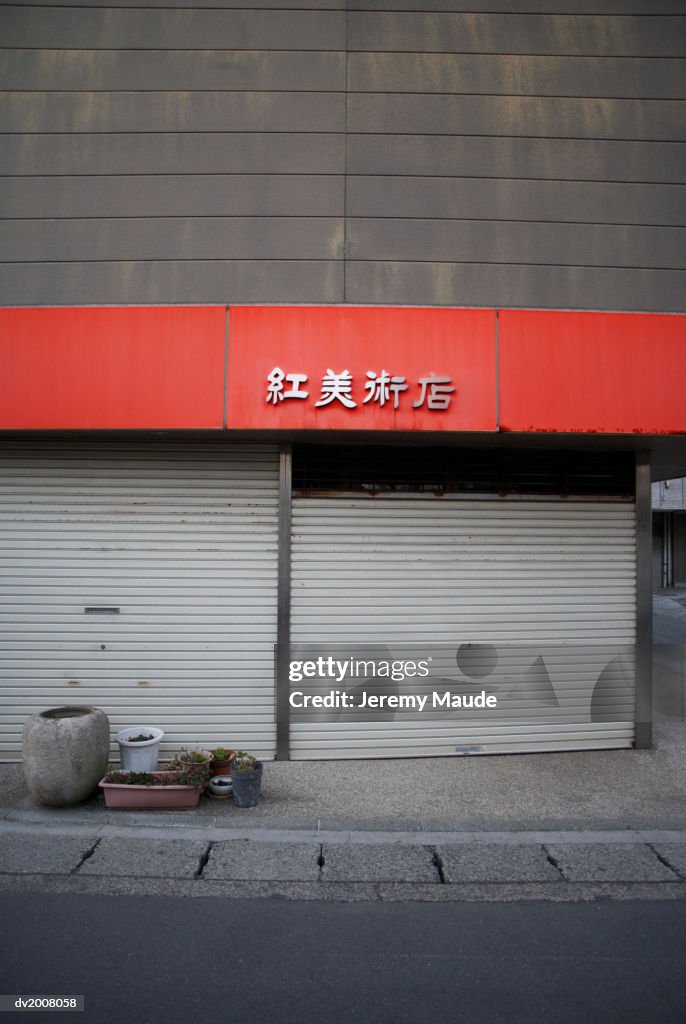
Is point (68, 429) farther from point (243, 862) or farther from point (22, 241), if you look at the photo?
point (243, 862)

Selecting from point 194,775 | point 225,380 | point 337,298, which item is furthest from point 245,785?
point 337,298

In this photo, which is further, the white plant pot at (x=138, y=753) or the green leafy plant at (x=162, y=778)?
the white plant pot at (x=138, y=753)

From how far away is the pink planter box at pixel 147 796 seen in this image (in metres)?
5.83

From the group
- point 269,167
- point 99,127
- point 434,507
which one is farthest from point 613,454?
point 99,127

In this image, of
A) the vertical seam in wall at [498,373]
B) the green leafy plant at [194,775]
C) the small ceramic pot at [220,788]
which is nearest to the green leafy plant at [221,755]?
the small ceramic pot at [220,788]

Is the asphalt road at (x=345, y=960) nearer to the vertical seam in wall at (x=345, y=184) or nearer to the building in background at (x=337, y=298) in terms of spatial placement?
the building in background at (x=337, y=298)

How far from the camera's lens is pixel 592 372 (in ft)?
21.9

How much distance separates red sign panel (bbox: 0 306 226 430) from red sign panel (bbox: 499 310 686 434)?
3.15 m

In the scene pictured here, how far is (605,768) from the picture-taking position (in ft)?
23.4

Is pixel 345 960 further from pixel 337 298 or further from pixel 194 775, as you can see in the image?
pixel 337 298

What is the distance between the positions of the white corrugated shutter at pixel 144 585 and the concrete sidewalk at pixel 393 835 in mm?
1003

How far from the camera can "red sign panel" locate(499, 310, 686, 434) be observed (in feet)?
21.7

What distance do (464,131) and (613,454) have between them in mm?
4415

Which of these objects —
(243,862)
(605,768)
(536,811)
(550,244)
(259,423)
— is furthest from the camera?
(550,244)
